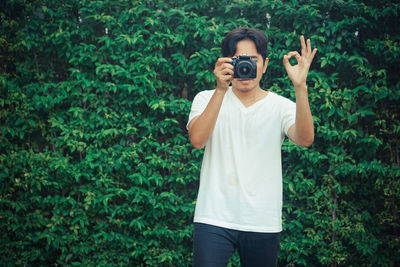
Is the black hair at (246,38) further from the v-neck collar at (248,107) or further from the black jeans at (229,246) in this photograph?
the black jeans at (229,246)

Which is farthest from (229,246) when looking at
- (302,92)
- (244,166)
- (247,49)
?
(247,49)

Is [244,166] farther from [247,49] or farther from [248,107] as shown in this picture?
[247,49]

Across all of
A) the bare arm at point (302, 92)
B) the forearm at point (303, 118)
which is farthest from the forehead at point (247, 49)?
the forearm at point (303, 118)

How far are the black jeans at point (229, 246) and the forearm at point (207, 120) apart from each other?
0.51 m

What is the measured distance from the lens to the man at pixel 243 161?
1.94 meters

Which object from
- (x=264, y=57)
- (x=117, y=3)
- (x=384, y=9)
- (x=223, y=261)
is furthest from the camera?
(x=117, y=3)

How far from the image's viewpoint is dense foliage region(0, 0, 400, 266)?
345 centimetres

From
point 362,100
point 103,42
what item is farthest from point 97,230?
point 362,100

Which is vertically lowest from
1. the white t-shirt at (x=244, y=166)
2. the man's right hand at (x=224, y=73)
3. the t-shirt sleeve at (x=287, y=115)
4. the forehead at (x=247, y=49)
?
the white t-shirt at (x=244, y=166)

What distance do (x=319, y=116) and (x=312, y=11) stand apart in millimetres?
1039

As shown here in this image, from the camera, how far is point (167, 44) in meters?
3.53

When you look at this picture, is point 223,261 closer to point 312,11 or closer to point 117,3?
point 312,11

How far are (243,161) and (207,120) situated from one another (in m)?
0.33

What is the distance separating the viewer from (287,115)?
2090 mm
